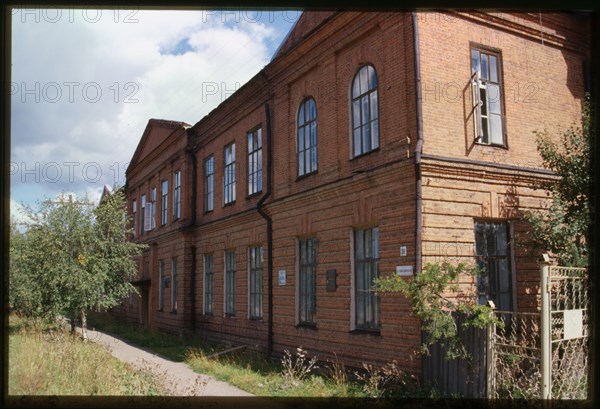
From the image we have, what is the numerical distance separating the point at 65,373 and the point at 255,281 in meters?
6.63

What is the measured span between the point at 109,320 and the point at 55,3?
26862 mm

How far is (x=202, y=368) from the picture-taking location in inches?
528

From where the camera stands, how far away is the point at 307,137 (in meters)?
13.2

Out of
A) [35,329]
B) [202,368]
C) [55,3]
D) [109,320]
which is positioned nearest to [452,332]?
[55,3]

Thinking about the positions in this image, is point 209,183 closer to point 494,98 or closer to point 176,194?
point 176,194

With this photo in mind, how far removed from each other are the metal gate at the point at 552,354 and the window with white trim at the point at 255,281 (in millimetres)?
8091

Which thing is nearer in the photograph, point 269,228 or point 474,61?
point 474,61

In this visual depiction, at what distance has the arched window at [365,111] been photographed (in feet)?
35.9

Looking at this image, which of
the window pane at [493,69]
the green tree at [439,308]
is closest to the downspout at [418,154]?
the green tree at [439,308]

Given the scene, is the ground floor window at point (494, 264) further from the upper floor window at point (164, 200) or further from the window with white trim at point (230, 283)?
the upper floor window at point (164, 200)

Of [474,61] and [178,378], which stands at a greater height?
[474,61]

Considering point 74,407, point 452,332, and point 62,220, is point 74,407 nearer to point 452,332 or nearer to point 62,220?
point 452,332

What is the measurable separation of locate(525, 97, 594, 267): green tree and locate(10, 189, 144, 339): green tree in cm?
1183

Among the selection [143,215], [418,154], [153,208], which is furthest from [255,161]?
[143,215]
